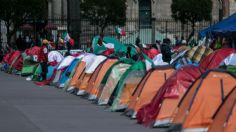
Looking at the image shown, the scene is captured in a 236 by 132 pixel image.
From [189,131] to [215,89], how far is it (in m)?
1.08

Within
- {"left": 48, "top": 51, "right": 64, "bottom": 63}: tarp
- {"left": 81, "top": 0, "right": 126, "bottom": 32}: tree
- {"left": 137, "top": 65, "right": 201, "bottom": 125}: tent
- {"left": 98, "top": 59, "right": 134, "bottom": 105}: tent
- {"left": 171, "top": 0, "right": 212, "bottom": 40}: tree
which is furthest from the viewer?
{"left": 171, "top": 0, "right": 212, "bottom": 40}: tree

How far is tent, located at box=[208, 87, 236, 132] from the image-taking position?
1225 centimetres

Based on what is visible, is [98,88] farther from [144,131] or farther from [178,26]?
[178,26]

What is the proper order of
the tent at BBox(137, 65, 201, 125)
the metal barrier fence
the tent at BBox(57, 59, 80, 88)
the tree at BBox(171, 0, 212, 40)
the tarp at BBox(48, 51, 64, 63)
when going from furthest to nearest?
the tree at BBox(171, 0, 212, 40) < the metal barrier fence < the tarp at BBox(48, 51, 64, 63) < the tent at BBox(57, 59, 80, 88) < the tent at BBox(137, 65, 201, 125)

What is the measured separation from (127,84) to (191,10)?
43.0m

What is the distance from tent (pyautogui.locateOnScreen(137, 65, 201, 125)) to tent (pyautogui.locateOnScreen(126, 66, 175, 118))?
652 millimetres

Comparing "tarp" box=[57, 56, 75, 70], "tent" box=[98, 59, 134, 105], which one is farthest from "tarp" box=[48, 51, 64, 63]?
"tent" box=[98, 59, 134, 105]

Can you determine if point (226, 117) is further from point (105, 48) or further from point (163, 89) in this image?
point (105, 48)

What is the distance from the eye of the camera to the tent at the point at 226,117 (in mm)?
12255

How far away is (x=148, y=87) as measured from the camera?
17453 millimetres

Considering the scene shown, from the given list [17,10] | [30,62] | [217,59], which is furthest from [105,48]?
[17,10]

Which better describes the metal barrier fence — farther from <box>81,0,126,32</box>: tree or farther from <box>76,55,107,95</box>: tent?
<box>76,55,107,95</box>: tent

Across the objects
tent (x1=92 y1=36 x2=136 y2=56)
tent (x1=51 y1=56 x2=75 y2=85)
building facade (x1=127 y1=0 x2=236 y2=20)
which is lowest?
tent (x1=51 y1=56 x2=75 y2=85)

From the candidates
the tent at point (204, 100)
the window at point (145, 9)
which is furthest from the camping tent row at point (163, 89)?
the window at point (145, 9)
